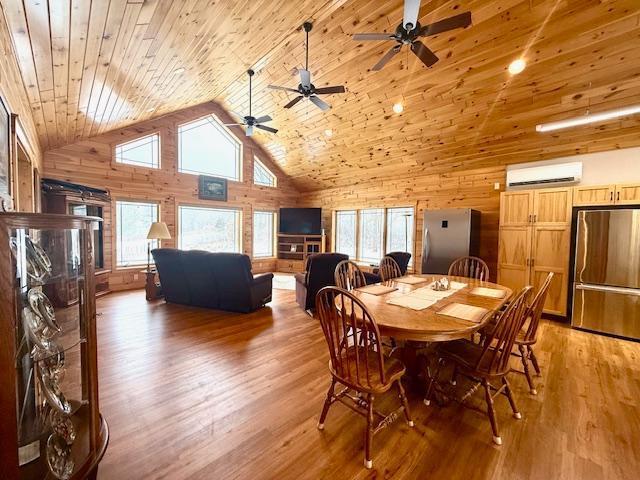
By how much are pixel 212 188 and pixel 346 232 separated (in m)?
3.92

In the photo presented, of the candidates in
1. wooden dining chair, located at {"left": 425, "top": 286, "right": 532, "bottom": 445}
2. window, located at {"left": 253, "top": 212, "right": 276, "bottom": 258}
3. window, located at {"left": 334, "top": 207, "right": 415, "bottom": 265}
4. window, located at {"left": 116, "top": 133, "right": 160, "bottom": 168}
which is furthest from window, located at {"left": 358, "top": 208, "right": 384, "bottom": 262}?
window, located at {"left": 116, "top": 133, "right": 160, "bottom": 168}

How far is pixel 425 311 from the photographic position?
1961 millimetres

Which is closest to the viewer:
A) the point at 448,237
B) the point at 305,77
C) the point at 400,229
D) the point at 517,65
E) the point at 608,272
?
the point at 517,65

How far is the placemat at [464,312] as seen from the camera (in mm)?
1825

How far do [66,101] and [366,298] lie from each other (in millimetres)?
4293

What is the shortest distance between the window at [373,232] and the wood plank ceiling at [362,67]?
1482mm

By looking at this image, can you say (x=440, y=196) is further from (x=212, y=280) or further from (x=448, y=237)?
(x=212, y=280)

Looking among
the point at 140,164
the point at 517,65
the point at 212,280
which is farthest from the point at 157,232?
the point at 517,65

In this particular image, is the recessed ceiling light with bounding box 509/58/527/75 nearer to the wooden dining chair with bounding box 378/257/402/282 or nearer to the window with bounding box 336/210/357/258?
the wooden dining chair with bounding box 378/257/402/282

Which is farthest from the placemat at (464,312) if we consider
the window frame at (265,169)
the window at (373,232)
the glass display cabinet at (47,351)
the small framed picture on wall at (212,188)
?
the window frame at (265,169)

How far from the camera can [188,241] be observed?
675 cm

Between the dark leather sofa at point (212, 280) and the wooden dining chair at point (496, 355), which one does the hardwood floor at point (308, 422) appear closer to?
the wooden dining chair at point (496, 355)

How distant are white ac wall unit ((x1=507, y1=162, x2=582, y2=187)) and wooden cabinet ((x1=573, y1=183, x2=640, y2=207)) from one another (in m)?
0.42

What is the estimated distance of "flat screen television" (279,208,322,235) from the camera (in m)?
7.98
